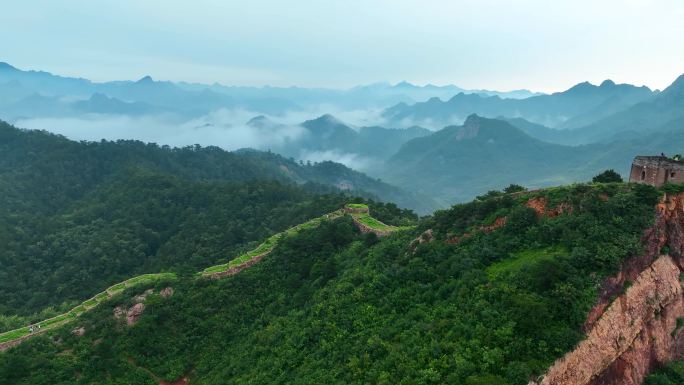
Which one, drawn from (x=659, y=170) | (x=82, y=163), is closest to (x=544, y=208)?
(x=659, y=170)

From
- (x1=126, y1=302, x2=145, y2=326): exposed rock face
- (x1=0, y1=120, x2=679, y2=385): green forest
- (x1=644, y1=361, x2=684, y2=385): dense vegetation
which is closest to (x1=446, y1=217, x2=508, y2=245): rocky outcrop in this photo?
(x1=0, y1=120, x2=679, y2=385): green forest

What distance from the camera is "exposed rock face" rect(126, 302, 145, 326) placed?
28.5 m

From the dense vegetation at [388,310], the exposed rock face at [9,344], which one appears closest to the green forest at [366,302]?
the dense vegetation at [388,310]

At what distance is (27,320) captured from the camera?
34.3 meters

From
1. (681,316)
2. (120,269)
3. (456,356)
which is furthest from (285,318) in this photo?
(120,269)

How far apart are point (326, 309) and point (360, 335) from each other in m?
3.74

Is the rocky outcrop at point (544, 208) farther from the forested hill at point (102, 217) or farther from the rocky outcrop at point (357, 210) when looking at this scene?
the forested hill at point (102, 217)

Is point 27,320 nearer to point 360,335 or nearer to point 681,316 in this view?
point 360,335

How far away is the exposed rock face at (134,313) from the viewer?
93.5 ft

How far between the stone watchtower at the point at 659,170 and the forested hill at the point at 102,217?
98.4ft

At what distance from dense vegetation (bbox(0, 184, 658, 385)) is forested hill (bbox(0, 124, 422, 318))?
10351 mm

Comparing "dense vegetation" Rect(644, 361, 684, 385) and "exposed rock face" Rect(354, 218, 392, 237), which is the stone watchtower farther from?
"exposed rock face" Rect(354, 218, 392, 237)

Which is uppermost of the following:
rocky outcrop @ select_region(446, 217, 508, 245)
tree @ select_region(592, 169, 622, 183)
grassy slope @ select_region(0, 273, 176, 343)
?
tree @ select_region(592, 169, 622, 183)

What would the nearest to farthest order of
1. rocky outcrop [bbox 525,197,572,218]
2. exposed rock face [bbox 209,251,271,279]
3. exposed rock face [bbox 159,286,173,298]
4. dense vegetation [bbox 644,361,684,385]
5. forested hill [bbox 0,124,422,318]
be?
dense vegetation [bbox 644,361,684,385], rocky outcrop [bbox 525,197,572,218], exposed rock face [bbox 159,286,173,298], exposed rock face [bbox 209,251,271,279], forested hill [bbox 0,124,422,318]
